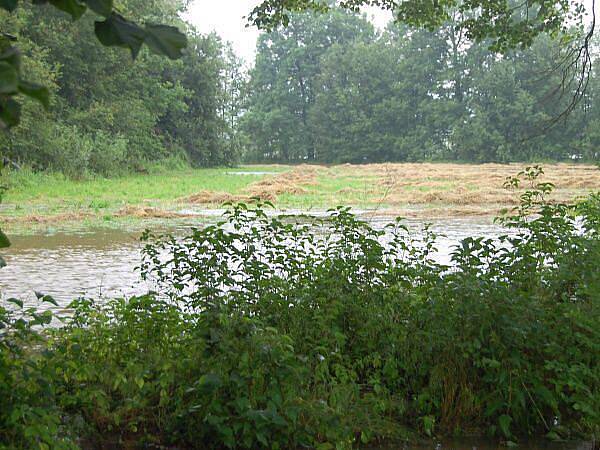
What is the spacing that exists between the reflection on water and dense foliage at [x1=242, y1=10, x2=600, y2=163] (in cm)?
4423

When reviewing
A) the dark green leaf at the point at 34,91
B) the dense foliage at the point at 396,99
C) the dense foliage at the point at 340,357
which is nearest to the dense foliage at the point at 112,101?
the dense foliage at the point at 340,357

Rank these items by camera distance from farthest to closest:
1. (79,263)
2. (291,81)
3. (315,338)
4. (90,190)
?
(291,81), (90,190), (79,263), (315,338)

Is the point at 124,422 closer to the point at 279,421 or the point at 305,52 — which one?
the point at 279,421

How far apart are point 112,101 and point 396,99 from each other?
35701 mm

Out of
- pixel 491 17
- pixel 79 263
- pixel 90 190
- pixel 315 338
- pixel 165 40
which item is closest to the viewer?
pixel 165 40

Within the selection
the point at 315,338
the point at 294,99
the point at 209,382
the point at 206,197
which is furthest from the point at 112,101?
the point at 294,99

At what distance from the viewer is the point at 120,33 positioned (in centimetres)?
134

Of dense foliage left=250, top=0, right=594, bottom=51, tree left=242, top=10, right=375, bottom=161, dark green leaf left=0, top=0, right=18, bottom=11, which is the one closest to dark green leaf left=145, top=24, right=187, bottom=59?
dark green leaf left=0, top=0, right=18, bottom=11

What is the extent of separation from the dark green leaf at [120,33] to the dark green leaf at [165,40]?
0.02 meters

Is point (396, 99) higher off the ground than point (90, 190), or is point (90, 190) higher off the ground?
point (396, 99)

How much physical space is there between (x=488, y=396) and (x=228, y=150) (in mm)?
44259

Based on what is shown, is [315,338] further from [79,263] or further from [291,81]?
[291,81]

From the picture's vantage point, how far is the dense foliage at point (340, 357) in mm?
4012

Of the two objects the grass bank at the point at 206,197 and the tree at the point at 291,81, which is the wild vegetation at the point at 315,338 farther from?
the tree at the point at 291,81
